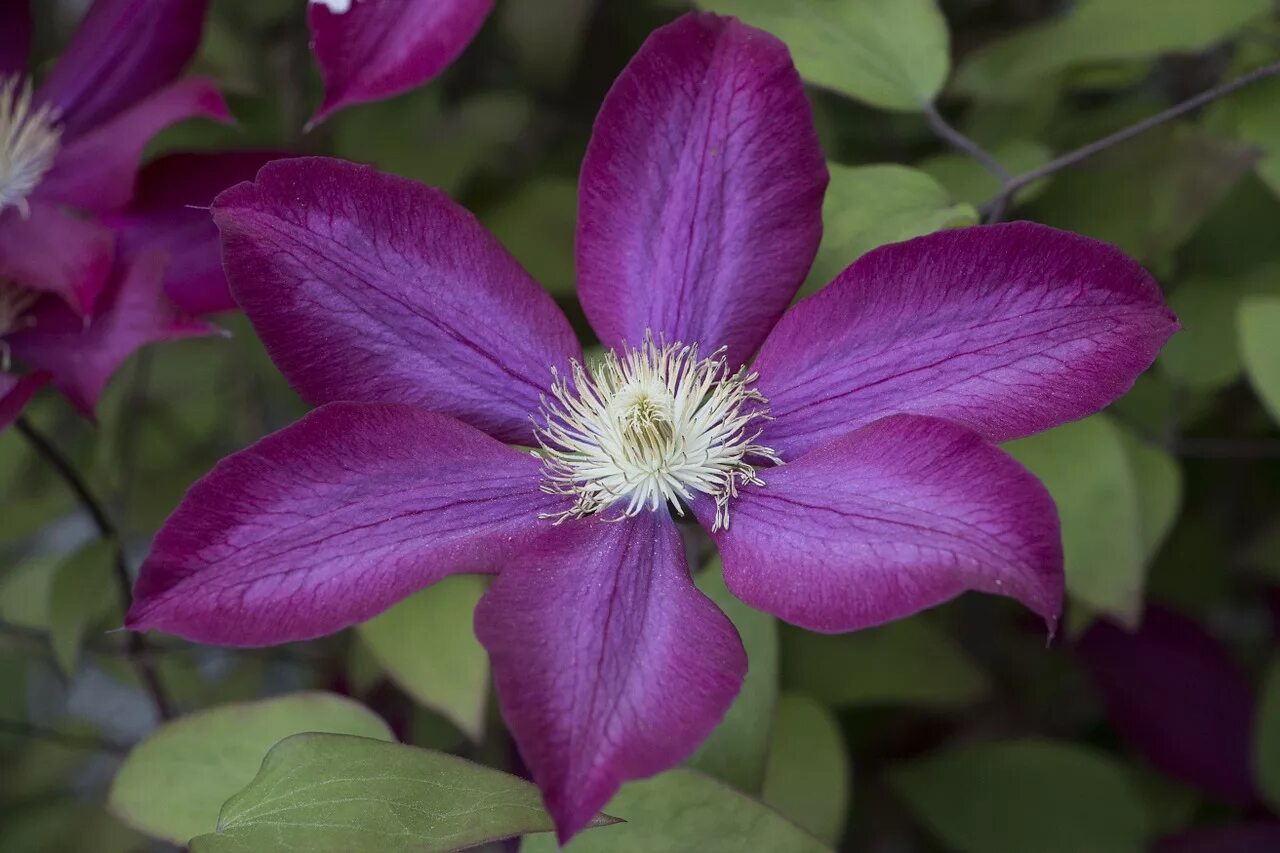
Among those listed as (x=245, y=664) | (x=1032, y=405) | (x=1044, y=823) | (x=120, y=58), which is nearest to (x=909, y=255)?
(x=1032, y=405)

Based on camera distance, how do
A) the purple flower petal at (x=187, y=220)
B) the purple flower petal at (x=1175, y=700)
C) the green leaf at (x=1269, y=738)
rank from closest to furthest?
1. the purple flower petal at (x=187, y=220)
2. the green leaf at (x=1269, y=738)
3. the purple flower petal at (x=1175, y=700)

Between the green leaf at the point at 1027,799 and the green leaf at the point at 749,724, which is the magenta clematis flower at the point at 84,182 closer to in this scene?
the green leaf at the point at 749,724

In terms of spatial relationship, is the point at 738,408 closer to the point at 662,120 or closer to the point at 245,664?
the point at 662,120

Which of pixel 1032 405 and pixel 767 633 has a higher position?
pixel 1032 405

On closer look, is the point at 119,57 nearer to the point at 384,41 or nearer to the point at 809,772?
the point at 384,41

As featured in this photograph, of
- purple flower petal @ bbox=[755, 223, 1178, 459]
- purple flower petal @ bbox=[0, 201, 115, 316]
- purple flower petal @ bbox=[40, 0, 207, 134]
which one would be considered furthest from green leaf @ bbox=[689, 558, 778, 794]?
purple flower petal @ bbox=[40, 0, 207, 134]

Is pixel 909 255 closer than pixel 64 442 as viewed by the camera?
Yes

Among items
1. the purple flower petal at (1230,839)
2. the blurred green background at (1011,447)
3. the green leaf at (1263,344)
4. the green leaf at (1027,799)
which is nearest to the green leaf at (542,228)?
the blurred green background at (1011,447)
